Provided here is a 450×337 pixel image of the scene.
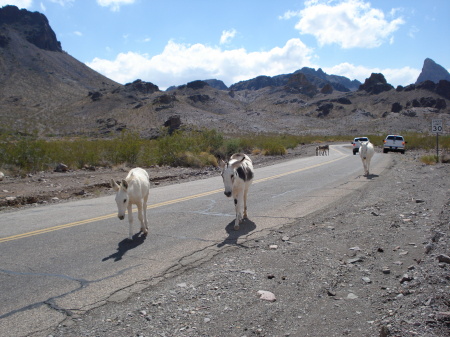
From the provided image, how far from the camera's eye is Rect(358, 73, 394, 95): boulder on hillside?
15450 cm

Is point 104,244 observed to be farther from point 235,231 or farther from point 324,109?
point 324,109

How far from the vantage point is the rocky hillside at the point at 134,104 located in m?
76.1

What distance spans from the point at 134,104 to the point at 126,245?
91.4 m

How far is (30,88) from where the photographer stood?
8738cm

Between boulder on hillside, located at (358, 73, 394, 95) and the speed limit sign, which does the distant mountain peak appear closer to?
boulder on hillside, located at (358, 73, 394, 95)

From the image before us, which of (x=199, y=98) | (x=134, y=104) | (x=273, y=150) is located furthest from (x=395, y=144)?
(x=199, y=98)

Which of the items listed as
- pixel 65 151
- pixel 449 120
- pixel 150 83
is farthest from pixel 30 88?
pixel 449 120

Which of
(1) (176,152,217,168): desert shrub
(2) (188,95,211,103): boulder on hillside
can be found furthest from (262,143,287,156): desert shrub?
(2) (188,95,211,103): boulder on hillside

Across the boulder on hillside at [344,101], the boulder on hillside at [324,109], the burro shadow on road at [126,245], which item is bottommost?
the burro shadow on road at [126,245]

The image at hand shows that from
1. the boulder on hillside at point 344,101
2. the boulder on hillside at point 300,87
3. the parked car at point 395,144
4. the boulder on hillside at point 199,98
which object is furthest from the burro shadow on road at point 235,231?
the boulder on hillside at point 300,87

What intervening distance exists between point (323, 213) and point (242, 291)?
5869mm

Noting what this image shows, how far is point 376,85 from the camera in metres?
155

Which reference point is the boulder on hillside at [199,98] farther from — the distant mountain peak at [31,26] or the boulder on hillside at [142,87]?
the distant mountain peak at [31,26]

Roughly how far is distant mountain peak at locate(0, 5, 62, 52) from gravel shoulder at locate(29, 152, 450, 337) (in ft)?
438
